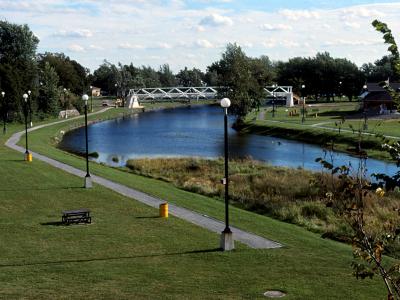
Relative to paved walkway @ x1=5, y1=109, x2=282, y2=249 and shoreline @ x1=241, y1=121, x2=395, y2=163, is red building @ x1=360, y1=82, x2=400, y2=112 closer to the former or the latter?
shoreline @ x1=241, y1=121, x2=395, y2=163

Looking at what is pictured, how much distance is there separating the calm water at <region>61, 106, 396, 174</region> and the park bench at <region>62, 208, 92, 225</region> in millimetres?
27693

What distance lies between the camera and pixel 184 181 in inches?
1489

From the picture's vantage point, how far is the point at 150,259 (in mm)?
17406

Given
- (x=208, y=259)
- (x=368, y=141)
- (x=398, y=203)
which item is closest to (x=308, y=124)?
(x=368, y=141)

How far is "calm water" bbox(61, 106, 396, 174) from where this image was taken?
53188 mm

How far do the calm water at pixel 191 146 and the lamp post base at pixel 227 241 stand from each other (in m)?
29.2

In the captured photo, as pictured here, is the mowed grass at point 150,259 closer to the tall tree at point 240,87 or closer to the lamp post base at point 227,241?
the lamp post base at point 227,241

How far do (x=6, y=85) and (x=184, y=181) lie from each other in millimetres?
51958

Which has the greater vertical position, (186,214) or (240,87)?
(240,87)

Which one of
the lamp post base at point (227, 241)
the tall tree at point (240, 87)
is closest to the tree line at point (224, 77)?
the tall tree at point (240, 87)

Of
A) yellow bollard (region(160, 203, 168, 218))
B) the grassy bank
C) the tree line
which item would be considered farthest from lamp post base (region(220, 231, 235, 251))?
the tree line

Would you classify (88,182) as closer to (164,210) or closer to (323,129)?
(164,210)

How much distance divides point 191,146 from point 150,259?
1941 inches

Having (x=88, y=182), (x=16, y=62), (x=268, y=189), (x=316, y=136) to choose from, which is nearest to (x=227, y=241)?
(x=88, y=182)
